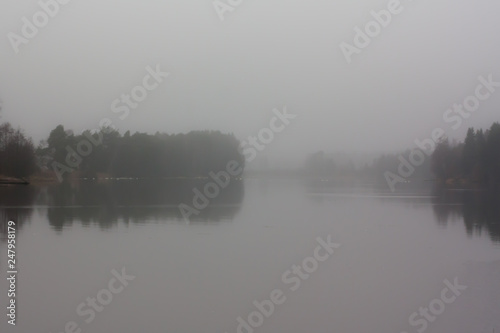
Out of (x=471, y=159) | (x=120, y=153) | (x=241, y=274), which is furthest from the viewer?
(x=120, y=153)

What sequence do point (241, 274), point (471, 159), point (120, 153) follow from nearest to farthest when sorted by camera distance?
point (241, 274) < point (471, 159) < point (120, 153)

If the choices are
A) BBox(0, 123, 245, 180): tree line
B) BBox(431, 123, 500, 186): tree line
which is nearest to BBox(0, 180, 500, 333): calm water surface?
BBox(0, 123, 245, 180): tree line

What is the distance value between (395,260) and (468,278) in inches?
105

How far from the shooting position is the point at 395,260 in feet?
50.0

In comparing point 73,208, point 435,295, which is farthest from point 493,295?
point 73,208

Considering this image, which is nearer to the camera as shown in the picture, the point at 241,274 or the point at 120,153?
the point at 241,274

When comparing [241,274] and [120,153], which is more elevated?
[120,153]

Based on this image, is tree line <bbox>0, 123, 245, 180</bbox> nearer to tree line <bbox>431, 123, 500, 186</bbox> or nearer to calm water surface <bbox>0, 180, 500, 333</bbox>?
tree line <bbox>431, 123, 500, 186</bbox>

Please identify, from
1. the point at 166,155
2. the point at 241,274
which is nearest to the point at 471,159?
the point at 166,155

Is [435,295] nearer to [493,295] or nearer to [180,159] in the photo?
[493,295]

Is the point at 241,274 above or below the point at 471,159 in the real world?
below

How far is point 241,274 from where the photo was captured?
1263 centimetres

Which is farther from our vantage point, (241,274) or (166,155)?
(166,155)

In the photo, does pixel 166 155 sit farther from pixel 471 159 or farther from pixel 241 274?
pixel 241 274
